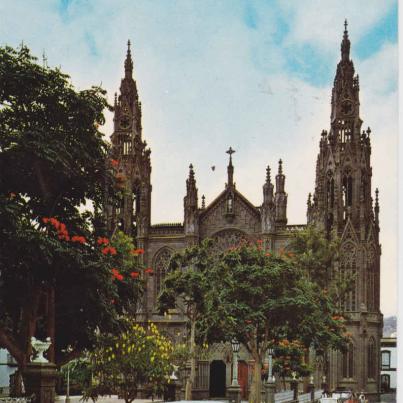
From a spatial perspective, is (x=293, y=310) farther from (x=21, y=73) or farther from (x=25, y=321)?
(x=21, y=73)

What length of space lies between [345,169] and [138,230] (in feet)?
53.7

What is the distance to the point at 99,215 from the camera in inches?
1298

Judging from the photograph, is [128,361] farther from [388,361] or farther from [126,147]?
[388,361]

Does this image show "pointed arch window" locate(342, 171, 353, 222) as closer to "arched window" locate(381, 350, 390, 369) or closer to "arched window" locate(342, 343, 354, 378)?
"arched window" locate(342, 343, 354, 378)

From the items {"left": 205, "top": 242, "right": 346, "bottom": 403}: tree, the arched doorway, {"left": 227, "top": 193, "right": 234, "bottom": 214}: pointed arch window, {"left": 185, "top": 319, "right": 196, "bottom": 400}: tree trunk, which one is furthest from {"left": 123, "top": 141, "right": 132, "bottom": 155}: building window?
{"left": 185, "top": 319, "right": 196, "bottom": 400}: tree trunk

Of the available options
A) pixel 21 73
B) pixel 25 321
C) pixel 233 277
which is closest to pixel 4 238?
pixel 25 321

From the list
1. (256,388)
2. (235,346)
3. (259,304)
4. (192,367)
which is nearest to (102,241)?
(235,346)

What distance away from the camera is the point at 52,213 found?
30.9 m

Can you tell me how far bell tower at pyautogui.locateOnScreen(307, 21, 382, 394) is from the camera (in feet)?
203

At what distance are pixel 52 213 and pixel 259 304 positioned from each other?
13618 millimetres

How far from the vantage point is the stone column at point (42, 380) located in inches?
950

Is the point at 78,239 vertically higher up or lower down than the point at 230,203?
lower down

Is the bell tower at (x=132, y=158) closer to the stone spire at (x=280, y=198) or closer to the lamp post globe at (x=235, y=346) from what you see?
the stone spire at (x=280, y=198)

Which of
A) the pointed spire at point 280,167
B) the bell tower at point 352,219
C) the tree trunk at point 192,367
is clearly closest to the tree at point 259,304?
the tree trunk at point 192,367
